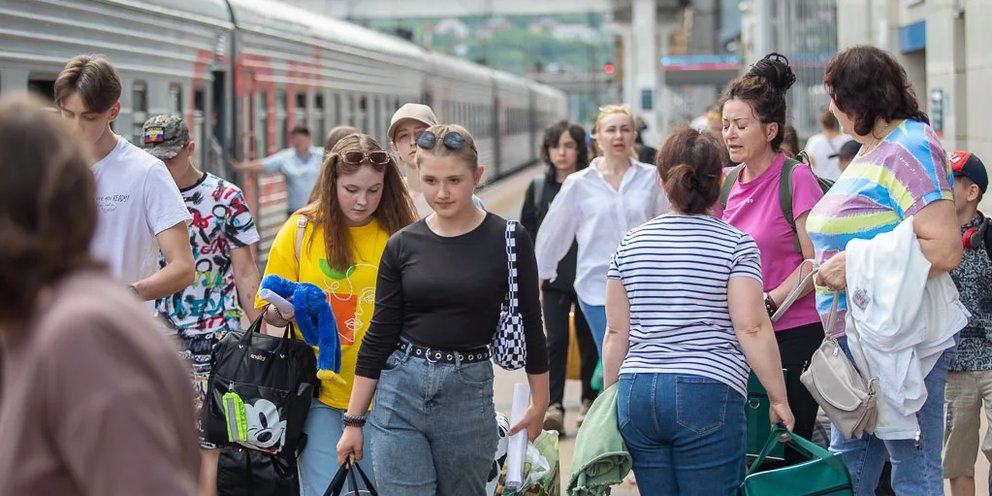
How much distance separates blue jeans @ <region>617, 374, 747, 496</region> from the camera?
4.21m

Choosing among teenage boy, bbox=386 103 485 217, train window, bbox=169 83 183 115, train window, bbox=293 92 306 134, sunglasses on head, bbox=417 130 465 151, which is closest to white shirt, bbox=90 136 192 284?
sunglasses on head, bbox=417 130 465 151

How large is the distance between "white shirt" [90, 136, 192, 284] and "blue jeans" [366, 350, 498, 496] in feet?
3.40

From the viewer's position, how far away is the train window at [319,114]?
1590 cm

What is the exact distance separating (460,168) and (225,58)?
8.51 meters

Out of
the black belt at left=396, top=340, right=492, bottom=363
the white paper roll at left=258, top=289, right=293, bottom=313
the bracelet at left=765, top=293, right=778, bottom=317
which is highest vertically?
the white paper roll at left=258, top=289, right=293, bottom=313

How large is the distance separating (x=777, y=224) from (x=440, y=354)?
1549 mm

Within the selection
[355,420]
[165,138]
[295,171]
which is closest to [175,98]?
[295,171]

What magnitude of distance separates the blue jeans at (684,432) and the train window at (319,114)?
39.1 ft

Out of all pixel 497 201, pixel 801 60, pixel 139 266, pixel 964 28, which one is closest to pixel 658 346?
pixel 139 266

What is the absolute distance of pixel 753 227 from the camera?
204 inches

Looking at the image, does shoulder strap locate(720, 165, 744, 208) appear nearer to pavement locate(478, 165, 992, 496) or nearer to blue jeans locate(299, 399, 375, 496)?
pavement locate(478, 165, 992, 496)

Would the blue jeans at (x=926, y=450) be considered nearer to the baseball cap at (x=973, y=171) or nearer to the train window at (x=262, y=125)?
the baseball cap at (x=973, y=171)

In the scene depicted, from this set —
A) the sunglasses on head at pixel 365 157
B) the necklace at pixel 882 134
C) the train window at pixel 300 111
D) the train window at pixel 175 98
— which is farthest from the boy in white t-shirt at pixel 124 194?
the train window at pixel 300 111

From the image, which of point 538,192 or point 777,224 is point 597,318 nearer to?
point 538,192
